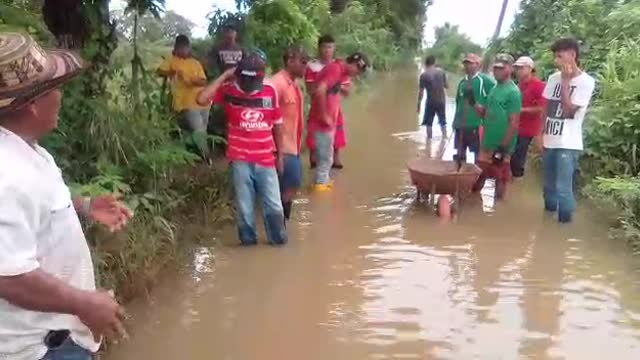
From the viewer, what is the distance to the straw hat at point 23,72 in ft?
7.13

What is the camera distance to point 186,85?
9672 mm

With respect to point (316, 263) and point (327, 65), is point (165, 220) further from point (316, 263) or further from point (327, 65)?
point (327, 65)

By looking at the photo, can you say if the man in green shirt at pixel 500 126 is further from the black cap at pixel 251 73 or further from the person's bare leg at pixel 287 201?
the black cap at pixel 251 73

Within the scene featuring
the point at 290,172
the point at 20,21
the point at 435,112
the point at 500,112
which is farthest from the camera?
the point at 435,112

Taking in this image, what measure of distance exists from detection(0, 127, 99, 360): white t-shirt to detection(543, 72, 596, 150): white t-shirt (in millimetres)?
6299

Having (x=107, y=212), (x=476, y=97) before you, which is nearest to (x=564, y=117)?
(x=476, y=97)

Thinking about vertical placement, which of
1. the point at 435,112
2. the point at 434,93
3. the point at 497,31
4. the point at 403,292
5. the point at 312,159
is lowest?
the point at 403,292

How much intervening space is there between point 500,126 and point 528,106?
1.56 feet

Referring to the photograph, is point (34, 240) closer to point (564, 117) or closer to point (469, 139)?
point (564, 117)

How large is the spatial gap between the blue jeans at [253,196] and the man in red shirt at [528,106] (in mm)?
3329

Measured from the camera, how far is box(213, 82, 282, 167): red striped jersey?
22.9ft

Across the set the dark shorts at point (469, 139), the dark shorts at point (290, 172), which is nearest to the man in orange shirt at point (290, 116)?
the dark shorts at point (290, 172)

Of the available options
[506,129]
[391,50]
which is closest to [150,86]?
[506,129]

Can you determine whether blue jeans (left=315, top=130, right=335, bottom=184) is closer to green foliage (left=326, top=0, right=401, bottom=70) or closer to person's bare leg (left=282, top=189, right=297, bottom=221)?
person's bare leg (left=282, top=189, right=297, bottom=221)
